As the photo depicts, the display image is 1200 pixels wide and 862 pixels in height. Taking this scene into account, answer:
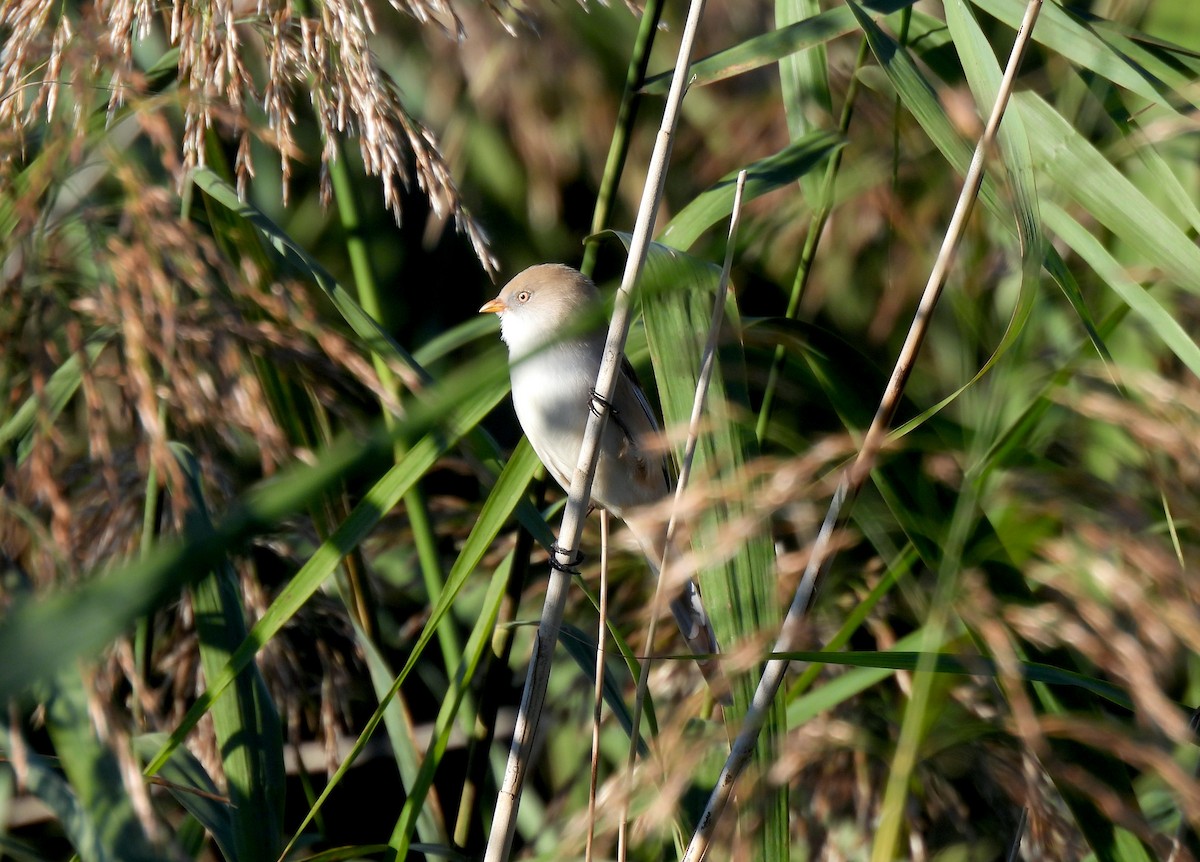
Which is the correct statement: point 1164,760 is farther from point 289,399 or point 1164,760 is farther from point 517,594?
point 289,399

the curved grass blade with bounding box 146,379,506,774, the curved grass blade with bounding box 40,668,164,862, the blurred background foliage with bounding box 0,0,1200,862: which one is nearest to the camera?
the blurred background foliage with bounding box 0,0,1200,862

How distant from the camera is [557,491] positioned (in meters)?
2.28

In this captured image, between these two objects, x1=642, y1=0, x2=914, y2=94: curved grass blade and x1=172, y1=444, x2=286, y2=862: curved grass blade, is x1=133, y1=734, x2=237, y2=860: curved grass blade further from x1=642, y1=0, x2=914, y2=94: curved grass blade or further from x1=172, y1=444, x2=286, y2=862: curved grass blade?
x1=642, y1=0, x2=914, y2=94: curved grass blade

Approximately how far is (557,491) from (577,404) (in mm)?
462

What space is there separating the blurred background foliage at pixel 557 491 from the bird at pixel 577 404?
11 cm

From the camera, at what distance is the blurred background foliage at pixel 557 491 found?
98cm

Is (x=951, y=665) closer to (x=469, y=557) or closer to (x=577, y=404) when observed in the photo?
(x=469, y=557)

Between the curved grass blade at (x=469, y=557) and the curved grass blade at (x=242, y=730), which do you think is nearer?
the curved grass blade at (x=469, y=557)

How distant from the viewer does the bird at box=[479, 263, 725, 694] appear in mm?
1768

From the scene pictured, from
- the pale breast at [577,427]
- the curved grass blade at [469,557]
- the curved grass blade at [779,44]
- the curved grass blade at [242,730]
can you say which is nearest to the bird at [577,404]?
the pale breast at [577,427]

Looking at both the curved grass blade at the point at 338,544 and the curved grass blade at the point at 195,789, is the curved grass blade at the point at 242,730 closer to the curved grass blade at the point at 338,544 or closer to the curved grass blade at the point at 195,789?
the curved grass blade at the point at 195,789

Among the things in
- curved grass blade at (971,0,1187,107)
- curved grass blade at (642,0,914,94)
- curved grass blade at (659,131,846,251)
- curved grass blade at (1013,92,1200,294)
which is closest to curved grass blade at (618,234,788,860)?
curved grass blade at (659,131,846,251)

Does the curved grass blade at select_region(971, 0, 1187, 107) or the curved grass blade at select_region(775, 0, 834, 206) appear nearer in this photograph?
the curved grass blade at select_region(971, 0, 1187, 107)

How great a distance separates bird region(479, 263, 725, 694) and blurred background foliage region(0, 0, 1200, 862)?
0.37 ft
